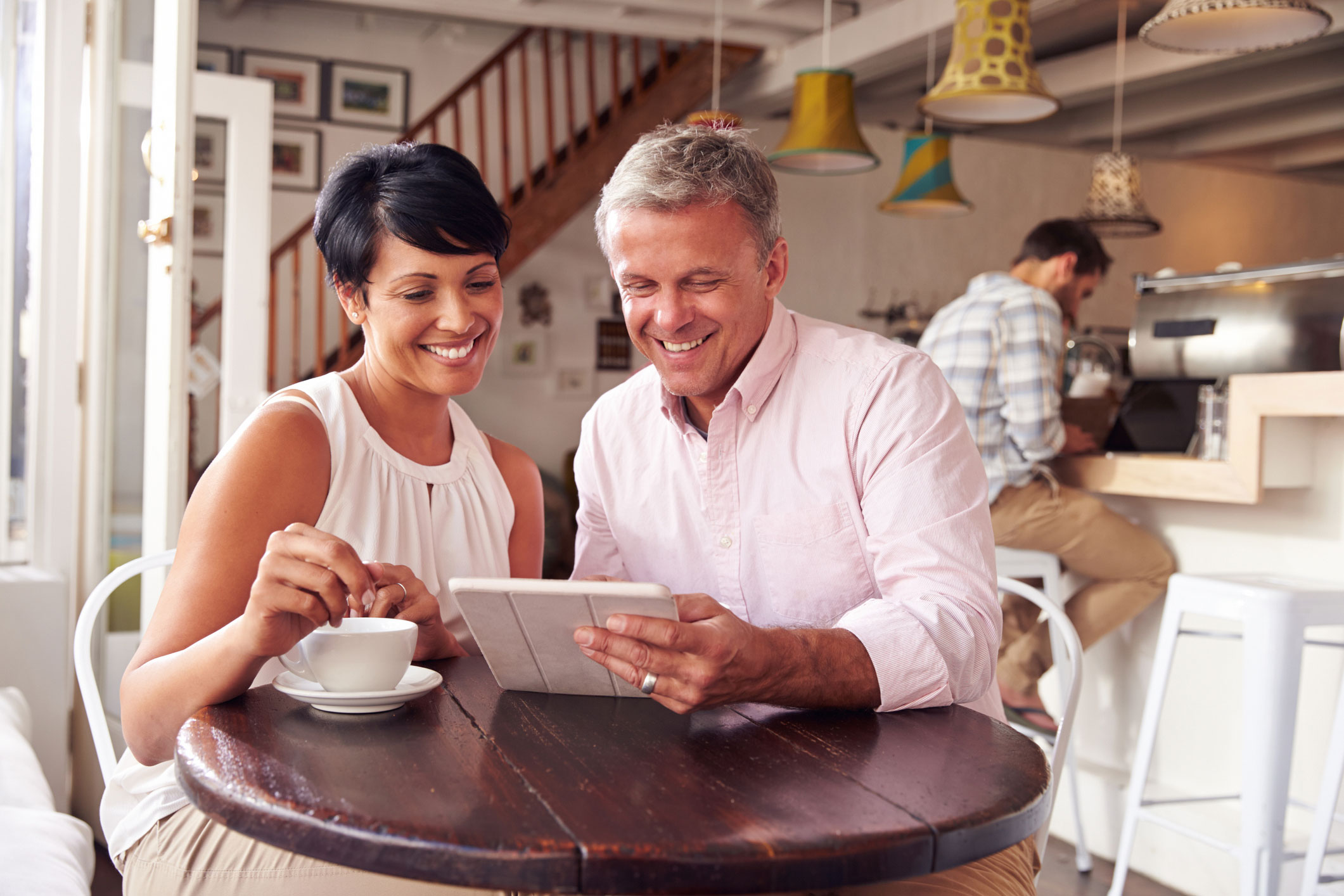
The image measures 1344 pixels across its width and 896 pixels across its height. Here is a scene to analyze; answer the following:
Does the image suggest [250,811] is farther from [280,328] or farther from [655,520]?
[280,328]

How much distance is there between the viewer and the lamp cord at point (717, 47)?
6555mm

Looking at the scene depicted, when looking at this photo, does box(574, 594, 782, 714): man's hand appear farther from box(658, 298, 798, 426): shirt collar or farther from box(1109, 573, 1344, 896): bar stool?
box(1109, 573, 1344, 896): bar stool

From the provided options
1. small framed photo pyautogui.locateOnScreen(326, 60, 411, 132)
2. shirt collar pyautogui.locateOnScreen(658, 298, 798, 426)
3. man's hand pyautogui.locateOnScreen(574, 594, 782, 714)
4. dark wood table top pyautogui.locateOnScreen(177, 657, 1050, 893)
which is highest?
small framed photo pyautogui.locateOnScreen(326, 60, 411, 132)

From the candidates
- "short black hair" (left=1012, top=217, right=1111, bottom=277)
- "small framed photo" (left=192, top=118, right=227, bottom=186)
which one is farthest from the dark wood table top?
"short black hair" (left=1012, top=217, right=1111, bottom=277)

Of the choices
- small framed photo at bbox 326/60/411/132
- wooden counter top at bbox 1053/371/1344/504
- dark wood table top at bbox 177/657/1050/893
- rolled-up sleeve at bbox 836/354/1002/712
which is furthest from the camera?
small framed photo at bbox 326/60/411/132

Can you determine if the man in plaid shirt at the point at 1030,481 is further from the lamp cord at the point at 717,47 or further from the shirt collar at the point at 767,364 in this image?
the lamp cord at the point at 717,47

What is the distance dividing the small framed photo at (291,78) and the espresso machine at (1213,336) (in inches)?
229

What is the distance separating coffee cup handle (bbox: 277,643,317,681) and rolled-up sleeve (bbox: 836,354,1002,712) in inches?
24.4

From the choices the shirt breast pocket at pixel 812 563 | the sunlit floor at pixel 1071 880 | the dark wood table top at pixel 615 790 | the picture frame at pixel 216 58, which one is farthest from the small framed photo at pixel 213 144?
the picture frame at pixel 216 58

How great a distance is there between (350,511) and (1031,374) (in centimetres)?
238

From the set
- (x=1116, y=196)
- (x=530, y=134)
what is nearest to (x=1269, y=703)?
(x=1116, y=196)

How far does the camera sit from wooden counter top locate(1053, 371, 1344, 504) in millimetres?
2564

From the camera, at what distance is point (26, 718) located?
8.55 ft

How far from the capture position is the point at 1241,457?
2750mm
